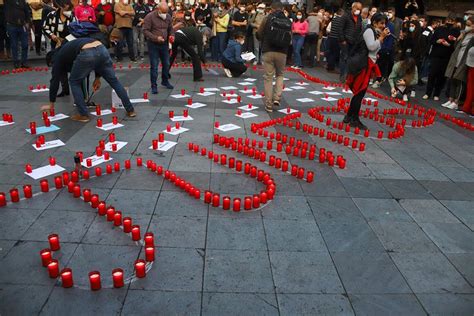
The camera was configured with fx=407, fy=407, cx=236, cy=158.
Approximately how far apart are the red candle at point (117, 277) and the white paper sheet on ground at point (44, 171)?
A: 104 inches

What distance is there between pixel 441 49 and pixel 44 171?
429 inches

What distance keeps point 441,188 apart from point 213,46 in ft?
41.4

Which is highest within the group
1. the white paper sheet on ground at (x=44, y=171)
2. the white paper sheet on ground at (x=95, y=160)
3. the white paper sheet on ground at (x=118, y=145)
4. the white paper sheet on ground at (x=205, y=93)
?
the white paper sheet on ground at (x=205, y=93)

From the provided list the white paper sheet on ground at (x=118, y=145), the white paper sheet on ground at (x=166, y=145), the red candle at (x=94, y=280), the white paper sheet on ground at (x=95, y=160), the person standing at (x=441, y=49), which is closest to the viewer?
the red candle at (x=94, y=280)

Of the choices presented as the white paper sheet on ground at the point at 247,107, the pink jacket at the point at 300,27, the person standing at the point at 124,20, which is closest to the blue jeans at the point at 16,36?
the person standing at the point at 124,20

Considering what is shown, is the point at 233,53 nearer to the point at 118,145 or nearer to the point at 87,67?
the point at 87,67

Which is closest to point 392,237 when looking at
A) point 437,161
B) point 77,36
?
point 437,161

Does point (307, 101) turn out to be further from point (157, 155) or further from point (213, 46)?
point (213, 46)

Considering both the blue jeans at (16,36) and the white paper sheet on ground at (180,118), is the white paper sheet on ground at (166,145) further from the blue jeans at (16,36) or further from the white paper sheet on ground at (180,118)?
the blue jeans at (16,36)

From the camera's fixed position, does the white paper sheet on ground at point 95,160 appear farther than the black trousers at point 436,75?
No

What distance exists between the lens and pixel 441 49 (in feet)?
38.0

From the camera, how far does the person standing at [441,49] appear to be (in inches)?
452

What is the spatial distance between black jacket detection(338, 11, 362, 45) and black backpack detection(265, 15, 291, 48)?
442 cm

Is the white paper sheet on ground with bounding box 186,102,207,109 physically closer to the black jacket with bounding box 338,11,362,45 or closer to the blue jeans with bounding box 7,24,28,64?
the black jacket with bounding box 338,11,362,45
